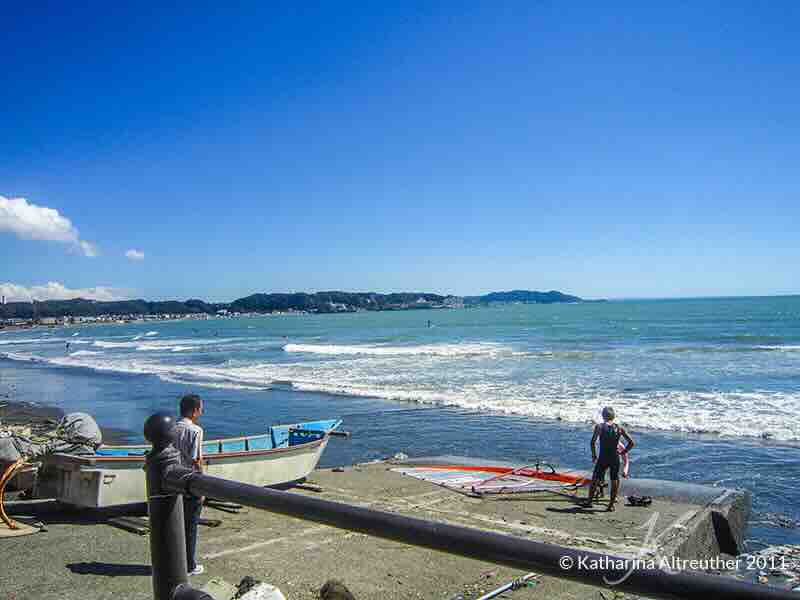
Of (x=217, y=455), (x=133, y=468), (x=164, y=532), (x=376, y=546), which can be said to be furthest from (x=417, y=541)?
(x=217, y=455)

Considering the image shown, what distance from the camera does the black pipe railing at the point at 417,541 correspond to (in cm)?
125

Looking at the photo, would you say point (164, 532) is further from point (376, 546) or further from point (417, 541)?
point (376, 546)

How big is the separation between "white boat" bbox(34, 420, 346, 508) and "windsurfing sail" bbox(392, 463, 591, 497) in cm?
248

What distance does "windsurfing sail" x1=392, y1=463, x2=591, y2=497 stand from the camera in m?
11.5

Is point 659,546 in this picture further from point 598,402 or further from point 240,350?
point 240,350

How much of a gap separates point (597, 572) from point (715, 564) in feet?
28.8

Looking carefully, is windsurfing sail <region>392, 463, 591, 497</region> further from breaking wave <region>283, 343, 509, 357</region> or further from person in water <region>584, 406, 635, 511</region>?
breaking wave <region>283, 343, 509, 357</region>

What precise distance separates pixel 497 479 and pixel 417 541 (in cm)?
1129

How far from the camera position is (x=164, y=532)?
2.00m

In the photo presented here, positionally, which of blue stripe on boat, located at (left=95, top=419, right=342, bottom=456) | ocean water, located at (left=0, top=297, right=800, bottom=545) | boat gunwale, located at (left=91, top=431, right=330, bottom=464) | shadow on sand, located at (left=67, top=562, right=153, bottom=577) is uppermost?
Answer: boat gunwale, located at (left=91, top=431, right=330, bottom=464)

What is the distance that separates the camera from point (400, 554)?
7.74m

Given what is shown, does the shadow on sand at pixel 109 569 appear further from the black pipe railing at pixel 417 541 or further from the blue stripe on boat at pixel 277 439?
the black pipe railing at pixel 417 541

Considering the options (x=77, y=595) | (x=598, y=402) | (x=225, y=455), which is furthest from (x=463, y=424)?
(x=77, y=595)

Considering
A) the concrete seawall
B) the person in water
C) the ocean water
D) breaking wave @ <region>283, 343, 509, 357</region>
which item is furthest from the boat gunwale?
breaking wave @ <region>283, 343, 509, 357</region>
